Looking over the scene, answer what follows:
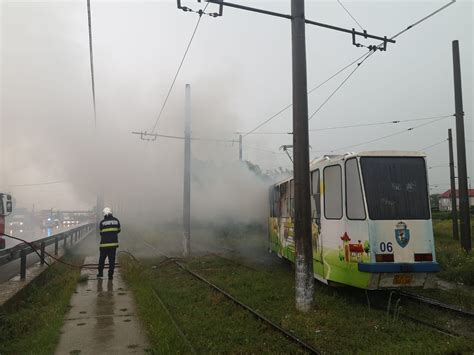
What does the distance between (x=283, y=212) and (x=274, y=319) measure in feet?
18.2

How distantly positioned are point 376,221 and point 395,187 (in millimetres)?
826

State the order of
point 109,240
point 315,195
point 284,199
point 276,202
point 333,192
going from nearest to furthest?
point 333,192 < point 315,195 < point 109,240 < point 284,199 < point 276,202

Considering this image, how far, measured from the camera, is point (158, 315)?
710 cm

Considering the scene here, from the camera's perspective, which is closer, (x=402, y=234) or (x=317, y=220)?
(x=402, y=234)

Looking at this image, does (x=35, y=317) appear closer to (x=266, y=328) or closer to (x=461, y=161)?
(x=266, y=328)

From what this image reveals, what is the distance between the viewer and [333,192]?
843 centimetres

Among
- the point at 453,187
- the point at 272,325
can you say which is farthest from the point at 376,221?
the point at 453,187

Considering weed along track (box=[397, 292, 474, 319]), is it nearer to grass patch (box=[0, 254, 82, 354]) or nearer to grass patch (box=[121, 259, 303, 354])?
grass patch (box=[121, 259, 303, 354])

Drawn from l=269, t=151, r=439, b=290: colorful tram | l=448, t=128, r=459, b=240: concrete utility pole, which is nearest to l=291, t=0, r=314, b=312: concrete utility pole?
l=269, t=151, r=439, b=290: colorful tram

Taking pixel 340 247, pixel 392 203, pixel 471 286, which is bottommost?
pixel 471 286

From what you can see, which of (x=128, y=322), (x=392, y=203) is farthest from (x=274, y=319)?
(x=392, y=203)

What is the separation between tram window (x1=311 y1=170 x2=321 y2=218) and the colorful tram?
→ 0.21 metres

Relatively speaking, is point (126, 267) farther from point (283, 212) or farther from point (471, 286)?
point (471, 286)

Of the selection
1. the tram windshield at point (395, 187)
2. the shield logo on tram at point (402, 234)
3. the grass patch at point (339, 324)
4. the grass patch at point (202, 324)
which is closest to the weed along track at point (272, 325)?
the grass patch at point (202, 324)
